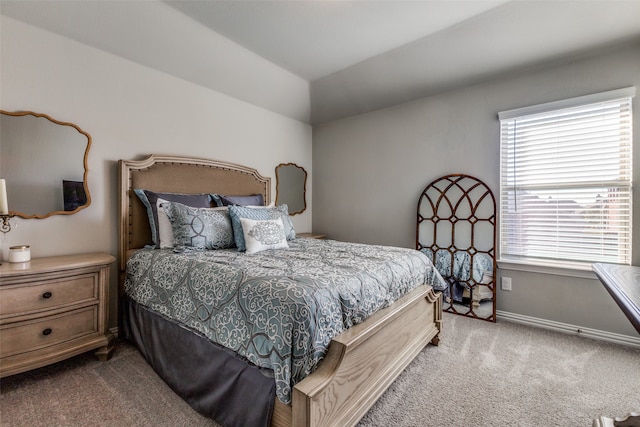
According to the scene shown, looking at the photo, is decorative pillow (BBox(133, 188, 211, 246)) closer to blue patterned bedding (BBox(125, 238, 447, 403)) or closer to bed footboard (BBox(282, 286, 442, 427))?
blue patterned bedding (BBox(125, 238, 447, 403))

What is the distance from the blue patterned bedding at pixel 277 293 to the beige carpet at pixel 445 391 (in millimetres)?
448

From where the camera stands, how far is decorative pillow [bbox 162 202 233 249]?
7.22ft

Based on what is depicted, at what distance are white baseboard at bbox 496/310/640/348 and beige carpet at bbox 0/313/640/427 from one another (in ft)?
0.36

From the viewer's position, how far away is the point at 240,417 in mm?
1302

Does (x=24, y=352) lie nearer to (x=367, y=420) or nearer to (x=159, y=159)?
(x=159, y=159)

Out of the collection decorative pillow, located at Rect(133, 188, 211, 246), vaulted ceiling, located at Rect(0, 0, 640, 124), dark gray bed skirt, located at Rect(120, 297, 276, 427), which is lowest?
dark gray bed skirt, located at Rect(120, 297, 276, 427)

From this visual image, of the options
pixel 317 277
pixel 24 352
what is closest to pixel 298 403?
pixel 317 277

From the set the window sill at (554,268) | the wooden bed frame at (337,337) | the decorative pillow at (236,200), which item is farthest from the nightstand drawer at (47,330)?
the window sill at (554,268)

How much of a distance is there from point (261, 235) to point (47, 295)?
1.36m

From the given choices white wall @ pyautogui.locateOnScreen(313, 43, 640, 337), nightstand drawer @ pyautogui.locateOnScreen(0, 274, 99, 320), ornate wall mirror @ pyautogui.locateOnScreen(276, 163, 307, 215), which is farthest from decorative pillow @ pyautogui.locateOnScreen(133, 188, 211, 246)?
white wall @ pyautogui.locateOnScreen(313, 43, 640, 337)

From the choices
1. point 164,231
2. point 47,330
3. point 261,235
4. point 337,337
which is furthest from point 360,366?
point 47,330

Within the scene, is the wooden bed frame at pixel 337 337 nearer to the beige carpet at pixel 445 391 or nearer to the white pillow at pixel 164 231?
the beige carpet at pixel 445 391

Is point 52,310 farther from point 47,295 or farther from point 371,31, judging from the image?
point 371,31

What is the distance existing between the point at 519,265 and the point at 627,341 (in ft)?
2.87
